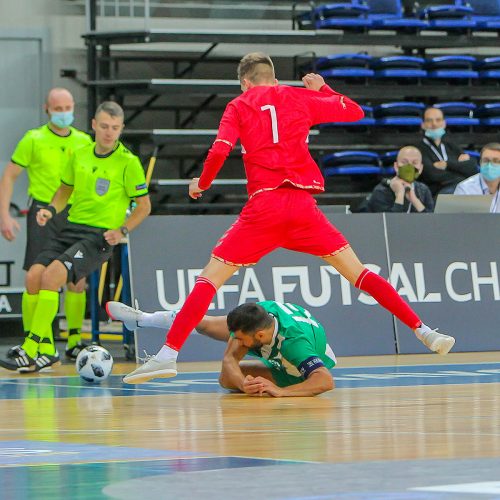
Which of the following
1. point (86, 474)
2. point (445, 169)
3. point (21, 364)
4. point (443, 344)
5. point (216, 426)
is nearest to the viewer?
point (86, 474)

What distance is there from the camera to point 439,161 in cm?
1648

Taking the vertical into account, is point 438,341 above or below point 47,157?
below

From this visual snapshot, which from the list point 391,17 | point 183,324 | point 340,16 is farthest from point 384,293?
point 391,17

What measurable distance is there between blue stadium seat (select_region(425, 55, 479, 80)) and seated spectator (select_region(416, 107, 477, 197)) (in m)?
2.81

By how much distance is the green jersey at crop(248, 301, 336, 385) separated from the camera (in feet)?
29.0

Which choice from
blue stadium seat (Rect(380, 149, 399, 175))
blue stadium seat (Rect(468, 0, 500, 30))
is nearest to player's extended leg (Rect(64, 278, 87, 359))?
blue stadium seat (Rect(380, 149, 399, 175))

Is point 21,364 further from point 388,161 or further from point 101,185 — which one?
point 388,161

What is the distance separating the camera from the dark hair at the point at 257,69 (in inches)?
373

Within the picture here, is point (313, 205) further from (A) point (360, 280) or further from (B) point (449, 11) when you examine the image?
(B) point (449, 11)

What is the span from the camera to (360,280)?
31.4ft

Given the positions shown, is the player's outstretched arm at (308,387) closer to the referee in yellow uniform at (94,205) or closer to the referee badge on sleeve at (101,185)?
the referee in yellow uniform at (94,205)

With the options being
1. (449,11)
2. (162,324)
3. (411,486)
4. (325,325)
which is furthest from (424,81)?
(411,486)

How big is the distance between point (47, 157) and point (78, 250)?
2.37 m

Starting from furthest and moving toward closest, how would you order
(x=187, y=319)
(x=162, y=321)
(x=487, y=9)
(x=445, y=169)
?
(x=487, y=9) → (x=445, y=169) → (x=162, y=321) → (x=187, y=319)
